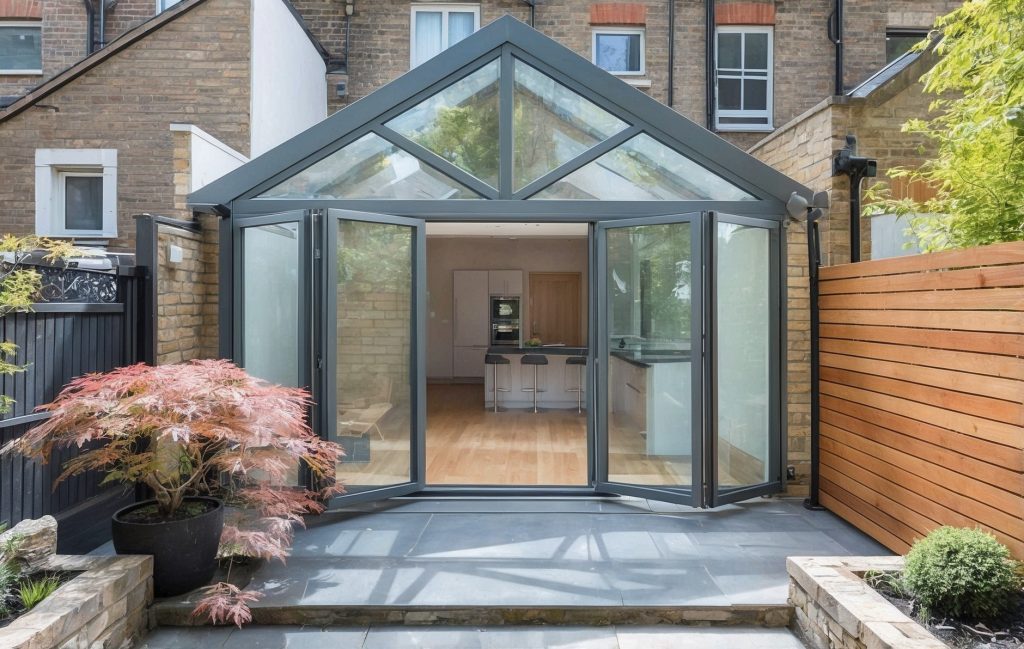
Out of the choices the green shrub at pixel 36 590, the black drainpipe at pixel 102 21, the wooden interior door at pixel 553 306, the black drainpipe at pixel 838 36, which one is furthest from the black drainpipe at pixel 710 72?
the green shrub at pixel 36 590

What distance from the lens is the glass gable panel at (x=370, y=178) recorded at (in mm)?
4797

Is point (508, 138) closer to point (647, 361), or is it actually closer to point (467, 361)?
point (647, 361)

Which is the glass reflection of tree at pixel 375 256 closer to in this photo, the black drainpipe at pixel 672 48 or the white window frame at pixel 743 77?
the black drainpipe at pixel 672 48

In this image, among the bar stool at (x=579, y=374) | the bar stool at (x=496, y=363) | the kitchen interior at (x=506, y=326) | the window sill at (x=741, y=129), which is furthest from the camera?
the bar stool at (x=496, y=363)

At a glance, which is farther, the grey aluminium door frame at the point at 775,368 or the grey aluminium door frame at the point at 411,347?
the grey aluminium door frame at the point at 775,368

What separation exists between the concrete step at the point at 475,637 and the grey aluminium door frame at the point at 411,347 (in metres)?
1.46

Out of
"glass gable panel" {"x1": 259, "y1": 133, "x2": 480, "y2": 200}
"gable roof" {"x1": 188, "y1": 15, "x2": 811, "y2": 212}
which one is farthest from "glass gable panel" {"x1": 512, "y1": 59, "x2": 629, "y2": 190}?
"glass gable panel" {"x1": 259, "y1": 133, "x2": 480, "y2": 200}

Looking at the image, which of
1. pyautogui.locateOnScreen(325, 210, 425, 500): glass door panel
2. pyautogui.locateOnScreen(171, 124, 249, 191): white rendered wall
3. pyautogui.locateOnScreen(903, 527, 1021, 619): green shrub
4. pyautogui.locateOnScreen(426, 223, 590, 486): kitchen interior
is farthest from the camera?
pyautogui.locateOnScreen(426, 223, 590, 486): kitchen interior

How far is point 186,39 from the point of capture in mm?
5980

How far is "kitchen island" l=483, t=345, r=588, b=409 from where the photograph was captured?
370 inches

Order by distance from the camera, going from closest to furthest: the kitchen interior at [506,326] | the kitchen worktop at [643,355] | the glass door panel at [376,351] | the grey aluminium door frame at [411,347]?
the grey aluminium door frame at [411,347]
the glass door panel at [376,351]
the kitchen worktop at [643,355]
the kitchen interior at [506,326]

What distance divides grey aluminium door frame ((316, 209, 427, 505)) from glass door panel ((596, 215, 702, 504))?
1349 mm

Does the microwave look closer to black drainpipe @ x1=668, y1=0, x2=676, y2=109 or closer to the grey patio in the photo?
black drainpipe @ x1=668, y1=0, x2=676, y2=109

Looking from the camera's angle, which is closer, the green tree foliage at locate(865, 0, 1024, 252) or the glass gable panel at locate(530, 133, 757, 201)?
the green tree foliage at locate(865, 0, 1024, 252)
